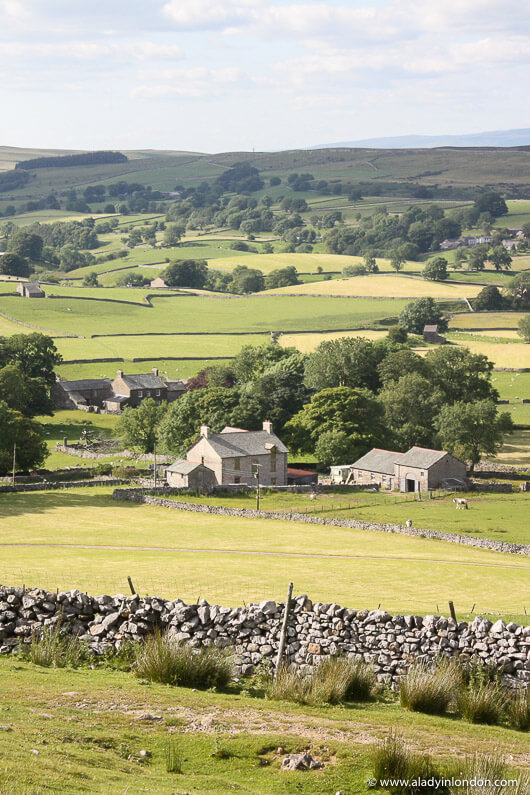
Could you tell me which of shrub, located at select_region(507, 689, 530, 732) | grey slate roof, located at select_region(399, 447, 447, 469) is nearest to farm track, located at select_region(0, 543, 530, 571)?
shrub, located at select_region(507, 689, 530, 732)

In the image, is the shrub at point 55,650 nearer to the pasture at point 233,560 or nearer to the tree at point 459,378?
the pasture at point 233,560

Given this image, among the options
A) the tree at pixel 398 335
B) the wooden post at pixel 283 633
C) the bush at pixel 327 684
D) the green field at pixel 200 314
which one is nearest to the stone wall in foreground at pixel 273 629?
the wooden post at pixel 283 633

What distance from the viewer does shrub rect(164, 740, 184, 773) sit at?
14.9 m

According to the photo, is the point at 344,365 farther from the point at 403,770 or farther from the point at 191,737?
the point at 403,770

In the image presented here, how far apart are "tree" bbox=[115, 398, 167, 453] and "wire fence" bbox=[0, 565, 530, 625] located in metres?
56.1

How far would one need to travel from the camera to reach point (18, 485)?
72.8m

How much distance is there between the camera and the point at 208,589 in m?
33.3

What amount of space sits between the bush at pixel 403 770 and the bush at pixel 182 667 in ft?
16.8

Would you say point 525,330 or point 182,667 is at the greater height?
point 182,667

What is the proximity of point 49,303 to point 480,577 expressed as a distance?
5356 inches

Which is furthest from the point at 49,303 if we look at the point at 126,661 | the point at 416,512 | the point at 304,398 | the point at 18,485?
the point at 126,661

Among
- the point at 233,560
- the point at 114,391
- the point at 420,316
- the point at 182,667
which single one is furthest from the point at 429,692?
the point at 420,316

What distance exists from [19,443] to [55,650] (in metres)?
61.8

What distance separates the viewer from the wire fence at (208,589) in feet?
97.9
